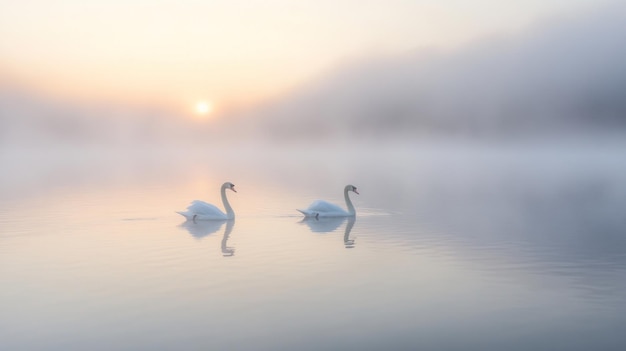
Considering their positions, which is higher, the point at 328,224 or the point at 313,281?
the point at 328,224

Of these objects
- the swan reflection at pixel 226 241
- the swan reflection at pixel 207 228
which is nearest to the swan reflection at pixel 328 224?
the swan reflection at pixel 226 241

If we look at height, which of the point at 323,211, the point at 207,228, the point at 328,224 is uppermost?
the point at 323,211

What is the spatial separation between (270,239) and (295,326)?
10.4 metres

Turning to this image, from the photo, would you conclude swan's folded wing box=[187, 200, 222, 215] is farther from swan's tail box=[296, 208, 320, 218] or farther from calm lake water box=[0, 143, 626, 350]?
swan's tail box=[296, 208, 320, 218]

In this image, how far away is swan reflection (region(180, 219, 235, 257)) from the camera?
22.7m

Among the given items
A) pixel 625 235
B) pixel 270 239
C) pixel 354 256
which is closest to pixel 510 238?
pixel 625 235

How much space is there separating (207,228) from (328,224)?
4.77m

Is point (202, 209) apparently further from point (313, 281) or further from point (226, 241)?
point (313, 281)

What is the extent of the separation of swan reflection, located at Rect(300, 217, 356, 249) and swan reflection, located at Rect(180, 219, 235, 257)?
3023 mm

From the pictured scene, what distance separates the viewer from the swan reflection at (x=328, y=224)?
24716 mm

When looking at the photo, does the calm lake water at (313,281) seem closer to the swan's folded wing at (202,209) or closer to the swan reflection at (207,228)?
the swan reflection at (207,228)

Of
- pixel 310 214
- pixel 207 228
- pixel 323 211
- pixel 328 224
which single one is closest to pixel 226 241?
pixel 207 228

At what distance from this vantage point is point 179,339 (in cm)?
1165

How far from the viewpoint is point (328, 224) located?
2720 cm
